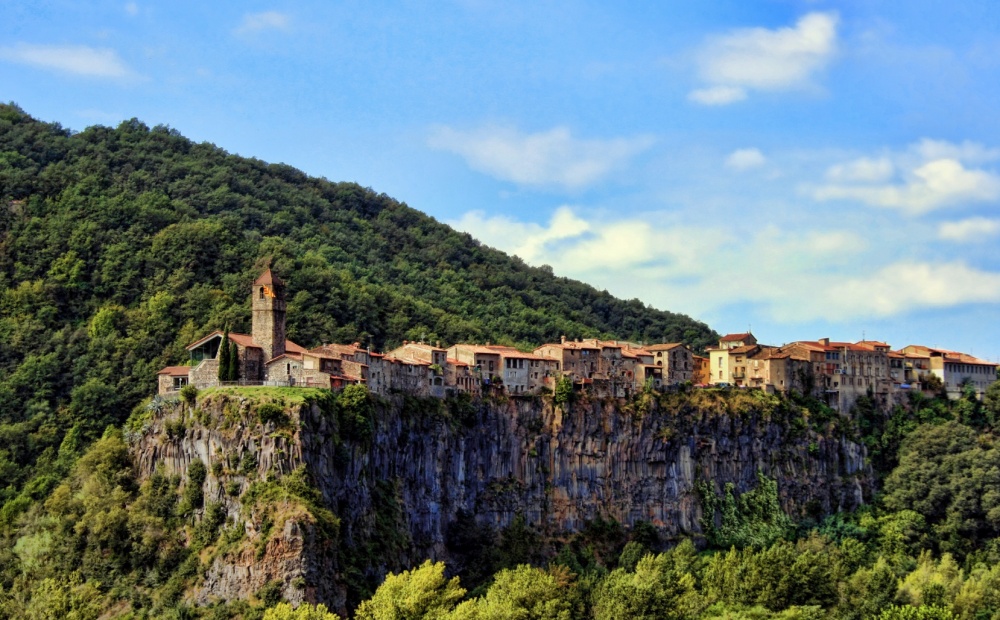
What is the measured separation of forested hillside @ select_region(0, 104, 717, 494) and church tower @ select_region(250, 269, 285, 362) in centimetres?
1530

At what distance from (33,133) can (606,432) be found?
8097 centimetres

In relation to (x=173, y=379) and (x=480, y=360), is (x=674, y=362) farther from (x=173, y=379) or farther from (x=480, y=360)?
(x=173, y=379)

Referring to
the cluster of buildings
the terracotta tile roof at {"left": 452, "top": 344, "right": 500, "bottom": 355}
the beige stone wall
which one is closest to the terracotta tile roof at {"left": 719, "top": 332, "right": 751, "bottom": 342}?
the cluster of buildings

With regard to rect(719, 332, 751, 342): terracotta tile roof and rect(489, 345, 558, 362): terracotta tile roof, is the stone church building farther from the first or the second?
rect(719, 332, 751, 342): terracotta tile roof

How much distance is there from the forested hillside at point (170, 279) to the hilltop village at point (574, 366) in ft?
41.2

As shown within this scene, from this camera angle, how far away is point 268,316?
103062 mm

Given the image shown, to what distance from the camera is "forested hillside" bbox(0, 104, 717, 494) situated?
117 meters

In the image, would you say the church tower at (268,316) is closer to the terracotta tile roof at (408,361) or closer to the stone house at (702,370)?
the terracotta tile roof at (408,361)

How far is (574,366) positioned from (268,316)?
3233 centimetres

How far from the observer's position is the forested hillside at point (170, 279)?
383 ft

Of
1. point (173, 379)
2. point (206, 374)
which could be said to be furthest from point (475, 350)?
point (173, 379)

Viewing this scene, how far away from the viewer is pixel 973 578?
109 m

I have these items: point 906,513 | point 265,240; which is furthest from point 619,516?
point 265,240

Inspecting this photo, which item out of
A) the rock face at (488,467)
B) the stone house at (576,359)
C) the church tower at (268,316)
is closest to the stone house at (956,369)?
the rock face at (488,467)
